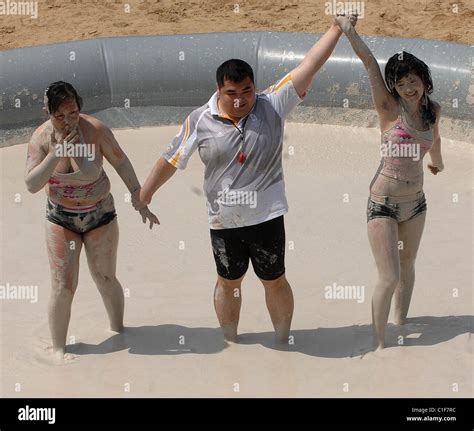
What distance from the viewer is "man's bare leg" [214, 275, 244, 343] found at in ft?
20.1

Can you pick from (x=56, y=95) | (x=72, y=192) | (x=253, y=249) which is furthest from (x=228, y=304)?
(x=56, y=95)

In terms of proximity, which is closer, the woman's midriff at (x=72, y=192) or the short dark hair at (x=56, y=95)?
the short dark hair at (x=56, y=95)

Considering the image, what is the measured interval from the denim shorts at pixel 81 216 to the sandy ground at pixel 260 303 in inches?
31.9

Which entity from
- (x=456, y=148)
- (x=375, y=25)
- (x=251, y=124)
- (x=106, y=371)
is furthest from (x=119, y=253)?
(x=375, y=25)

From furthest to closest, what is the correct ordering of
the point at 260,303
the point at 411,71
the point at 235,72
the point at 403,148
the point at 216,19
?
1. the point at 216,19
2. the point at 260,303
3. the point at 403,148
4. the point at 411,71
5. the point at 235,72

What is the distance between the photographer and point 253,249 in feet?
19.4

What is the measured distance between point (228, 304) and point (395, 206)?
107 centimetres

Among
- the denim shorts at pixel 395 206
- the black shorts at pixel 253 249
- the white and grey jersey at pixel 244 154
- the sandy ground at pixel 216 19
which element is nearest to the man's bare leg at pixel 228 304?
the black shorts at pixel 253 249

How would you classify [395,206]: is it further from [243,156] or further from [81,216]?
[81,216]

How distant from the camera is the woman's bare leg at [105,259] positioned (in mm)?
6016

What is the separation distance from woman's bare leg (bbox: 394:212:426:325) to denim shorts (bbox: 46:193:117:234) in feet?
5.14

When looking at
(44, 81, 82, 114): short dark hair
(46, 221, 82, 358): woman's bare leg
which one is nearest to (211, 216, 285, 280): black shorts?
(46, 221, 82, 358): woman's bare leg

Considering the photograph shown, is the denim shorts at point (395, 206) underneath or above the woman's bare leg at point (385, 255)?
above

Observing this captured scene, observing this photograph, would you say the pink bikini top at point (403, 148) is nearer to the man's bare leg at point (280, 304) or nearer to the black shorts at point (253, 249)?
the black shorts at point (253, 249)
